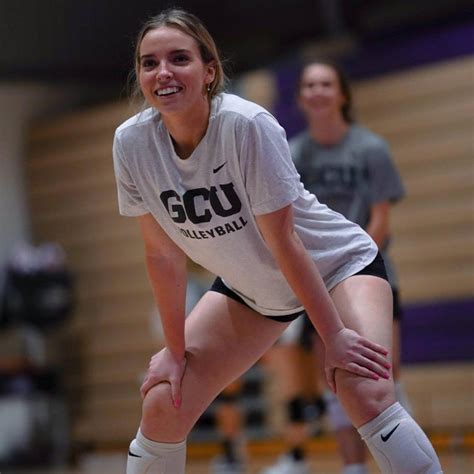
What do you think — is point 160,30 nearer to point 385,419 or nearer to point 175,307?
point 175,307

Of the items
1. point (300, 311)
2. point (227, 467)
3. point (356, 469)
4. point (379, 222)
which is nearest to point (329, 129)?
point (379, 222)

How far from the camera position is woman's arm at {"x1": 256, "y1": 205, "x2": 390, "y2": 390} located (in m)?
2.42

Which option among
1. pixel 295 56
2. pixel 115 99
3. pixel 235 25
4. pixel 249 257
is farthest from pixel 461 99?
pixel 249 257

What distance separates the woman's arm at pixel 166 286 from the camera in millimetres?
2680

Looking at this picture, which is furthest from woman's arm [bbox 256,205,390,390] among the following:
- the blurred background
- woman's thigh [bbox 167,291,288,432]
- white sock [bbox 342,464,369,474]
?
the blurred background

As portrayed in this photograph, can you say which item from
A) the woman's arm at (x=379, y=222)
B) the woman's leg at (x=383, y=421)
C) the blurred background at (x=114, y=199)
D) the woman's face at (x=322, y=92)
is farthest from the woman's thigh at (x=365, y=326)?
the blurred background at (x=114, y=199)

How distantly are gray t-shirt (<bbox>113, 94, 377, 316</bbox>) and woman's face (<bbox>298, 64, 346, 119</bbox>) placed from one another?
1.36 metres

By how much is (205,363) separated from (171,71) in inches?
27.8

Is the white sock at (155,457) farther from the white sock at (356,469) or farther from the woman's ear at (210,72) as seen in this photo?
the white sock at (356,469)

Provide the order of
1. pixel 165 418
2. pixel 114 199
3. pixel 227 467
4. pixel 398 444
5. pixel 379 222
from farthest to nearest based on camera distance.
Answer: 1. pixel 114 199
2. pixel 227 467
3. pixel 379 222
4. pixel 165 418
5. pixel 398 444

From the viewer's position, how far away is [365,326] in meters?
2.49

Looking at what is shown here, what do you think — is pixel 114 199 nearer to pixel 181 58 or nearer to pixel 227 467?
pixel 227 467

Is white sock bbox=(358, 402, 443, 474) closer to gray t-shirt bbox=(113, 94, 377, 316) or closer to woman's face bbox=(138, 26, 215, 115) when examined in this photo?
gray t-shirt bbox=(113, 94, 377, 316)

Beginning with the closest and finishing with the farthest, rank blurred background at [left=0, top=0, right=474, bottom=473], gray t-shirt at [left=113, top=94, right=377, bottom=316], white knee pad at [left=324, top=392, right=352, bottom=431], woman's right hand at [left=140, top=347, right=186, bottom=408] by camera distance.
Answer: gray t-shirt at [left=113, top=94, right=377, bottom=316] → woman's right hand at [left=140, top=347, right=186, bottom=408] → white knee pad at [left=324, top=392, right=352, bottom=431] → blurred background at [left=0, top=0, right=474, bottom=473]
